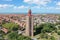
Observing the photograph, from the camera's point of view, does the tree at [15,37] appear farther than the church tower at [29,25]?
No

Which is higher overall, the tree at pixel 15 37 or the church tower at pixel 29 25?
the church tower at pixel 29 25

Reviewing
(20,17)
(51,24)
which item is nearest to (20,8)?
(20,17)

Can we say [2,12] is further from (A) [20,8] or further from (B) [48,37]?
(B) [48,37]

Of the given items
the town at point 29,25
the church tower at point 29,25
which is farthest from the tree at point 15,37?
the church tower at point 29,25

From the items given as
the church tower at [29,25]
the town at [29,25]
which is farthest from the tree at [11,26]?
the church tower at [29,25]

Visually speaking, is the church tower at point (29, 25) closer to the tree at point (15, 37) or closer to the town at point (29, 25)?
the town at point (29, 25)

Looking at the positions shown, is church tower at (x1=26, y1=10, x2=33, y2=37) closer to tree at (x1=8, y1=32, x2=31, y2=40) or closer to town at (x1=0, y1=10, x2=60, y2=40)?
town at (x1=0, y1=10, x2=60, y2=40)

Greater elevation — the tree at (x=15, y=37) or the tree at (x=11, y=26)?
the tree at (x=11, y=26)

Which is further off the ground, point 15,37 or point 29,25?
point 29,25

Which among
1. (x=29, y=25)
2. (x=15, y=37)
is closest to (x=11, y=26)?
(x=15, y=37)

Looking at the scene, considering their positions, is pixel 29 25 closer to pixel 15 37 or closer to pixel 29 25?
pixel 29 25

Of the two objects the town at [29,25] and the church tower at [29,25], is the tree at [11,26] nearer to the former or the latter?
the town at [29,25]
